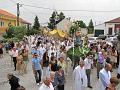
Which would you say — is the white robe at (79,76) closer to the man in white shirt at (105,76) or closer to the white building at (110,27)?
the man in white shirt at (105,76)

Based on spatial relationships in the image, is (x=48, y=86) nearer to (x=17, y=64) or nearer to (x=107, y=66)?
(x=107, y=66)

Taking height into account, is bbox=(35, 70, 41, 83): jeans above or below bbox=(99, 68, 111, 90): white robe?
below

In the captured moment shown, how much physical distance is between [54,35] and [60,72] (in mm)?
30049

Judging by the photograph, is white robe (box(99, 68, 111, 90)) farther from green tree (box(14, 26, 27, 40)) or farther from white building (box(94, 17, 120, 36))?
white building (box(94, 17, 120, 36))

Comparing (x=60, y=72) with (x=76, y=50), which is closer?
(x=60, y=72)

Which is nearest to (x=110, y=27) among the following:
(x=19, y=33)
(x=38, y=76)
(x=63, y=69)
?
(x=19, y=33)

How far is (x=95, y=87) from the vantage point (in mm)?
20422

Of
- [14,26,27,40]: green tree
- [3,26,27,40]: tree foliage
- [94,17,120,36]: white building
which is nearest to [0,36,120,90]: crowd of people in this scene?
[14,26,27,40]: green tree

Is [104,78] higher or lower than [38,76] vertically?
higher

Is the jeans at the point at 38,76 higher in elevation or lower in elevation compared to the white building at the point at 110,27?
lower

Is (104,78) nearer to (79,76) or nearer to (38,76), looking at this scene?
(79,76)

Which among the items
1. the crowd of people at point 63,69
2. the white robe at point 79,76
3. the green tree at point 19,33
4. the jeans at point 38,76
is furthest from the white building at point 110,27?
the white robe at point 79,76

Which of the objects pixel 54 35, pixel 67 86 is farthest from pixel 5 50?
pixel 67 86

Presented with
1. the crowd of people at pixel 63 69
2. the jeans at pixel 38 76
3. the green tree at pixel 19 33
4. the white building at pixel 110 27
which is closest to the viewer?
the crowd of people at pixel 63 69
